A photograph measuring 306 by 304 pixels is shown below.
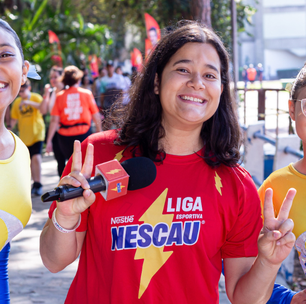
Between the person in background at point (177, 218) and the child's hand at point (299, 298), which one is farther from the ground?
the person in background at point (177, 218)

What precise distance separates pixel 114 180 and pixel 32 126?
20.1 feet

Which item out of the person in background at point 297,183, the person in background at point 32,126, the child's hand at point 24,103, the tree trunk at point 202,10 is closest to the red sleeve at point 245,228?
the person in background at point 297,183

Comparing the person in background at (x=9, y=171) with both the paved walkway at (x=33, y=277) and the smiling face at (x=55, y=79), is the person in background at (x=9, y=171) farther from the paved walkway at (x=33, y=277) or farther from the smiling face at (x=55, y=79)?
the smiling face at (x=55, y=79)

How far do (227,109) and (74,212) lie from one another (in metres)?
1.03

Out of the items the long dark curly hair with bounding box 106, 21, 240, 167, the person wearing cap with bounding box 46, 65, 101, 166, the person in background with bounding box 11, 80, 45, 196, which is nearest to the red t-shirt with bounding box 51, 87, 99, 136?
the person wearing cap with bounding box 46, 65, 101, 166

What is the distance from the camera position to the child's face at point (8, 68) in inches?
71.0

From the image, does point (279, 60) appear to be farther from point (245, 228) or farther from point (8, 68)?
point (8, 68)

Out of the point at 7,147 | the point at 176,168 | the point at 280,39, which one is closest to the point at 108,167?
the point at 176,168

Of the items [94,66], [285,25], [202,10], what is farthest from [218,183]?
[285,25]

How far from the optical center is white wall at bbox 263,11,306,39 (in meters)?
56.5

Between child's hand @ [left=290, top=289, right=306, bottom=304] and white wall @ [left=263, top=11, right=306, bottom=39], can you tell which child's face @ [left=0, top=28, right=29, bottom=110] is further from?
white wall @ [left=263, top=11, right=306, bottom=39]

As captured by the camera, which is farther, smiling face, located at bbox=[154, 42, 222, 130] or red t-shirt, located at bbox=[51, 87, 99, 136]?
red t-shirt, located at bbox=[51, 87, 99, 136]

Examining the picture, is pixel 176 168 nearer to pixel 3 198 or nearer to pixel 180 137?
pixel 180 137

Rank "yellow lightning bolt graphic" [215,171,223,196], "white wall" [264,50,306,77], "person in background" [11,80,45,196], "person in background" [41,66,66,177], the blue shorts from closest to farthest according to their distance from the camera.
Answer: "yellow lightning bolt graphic" [215,171,223,196], "person in background" [41,66,66,177], "person in background" [11,80,45,196], the blue shorts, "white wall" [264,50,306,77]
